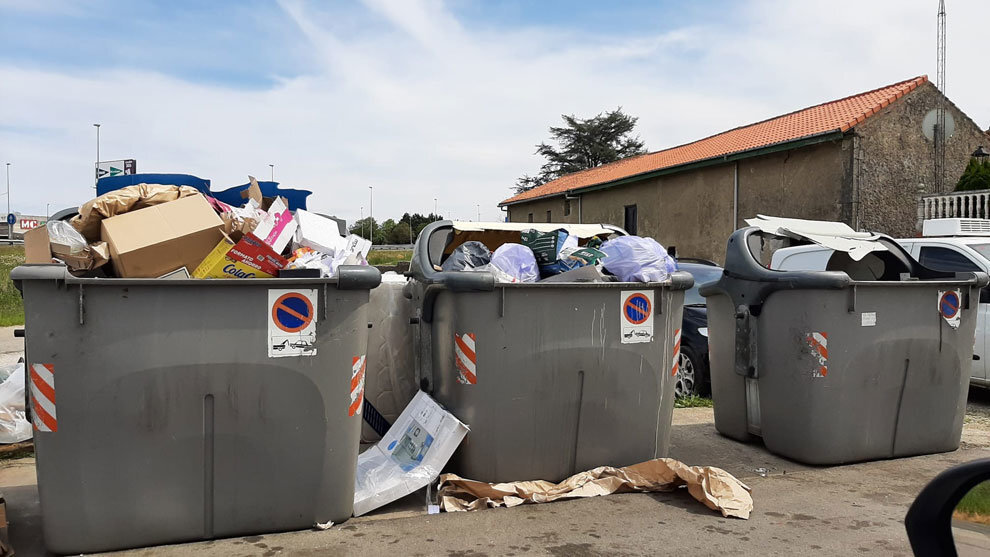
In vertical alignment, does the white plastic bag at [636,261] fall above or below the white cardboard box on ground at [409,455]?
above

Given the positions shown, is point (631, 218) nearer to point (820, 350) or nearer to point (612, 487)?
point (820, 350)

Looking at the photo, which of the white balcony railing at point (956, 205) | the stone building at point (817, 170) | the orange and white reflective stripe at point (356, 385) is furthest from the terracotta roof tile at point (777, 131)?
the orange and white reflective stripe at point (356, 385)

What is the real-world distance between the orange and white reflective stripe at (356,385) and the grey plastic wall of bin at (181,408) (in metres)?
0.05

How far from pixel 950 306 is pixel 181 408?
16.0 feet

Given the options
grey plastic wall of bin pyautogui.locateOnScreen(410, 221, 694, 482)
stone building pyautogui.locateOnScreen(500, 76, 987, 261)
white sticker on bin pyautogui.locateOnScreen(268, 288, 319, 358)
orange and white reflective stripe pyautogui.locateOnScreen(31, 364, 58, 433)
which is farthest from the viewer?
stone building pyautogui.locateOnScreen(500, 76, 987, 261)

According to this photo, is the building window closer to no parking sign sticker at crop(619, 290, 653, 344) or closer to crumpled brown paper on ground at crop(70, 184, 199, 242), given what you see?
no parking sign sticker at crop(619, 290, 653, 344)

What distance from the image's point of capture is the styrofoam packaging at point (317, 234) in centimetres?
419

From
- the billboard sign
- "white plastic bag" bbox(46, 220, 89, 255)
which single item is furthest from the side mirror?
the billboard sign

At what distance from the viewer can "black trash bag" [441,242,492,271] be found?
4559mm

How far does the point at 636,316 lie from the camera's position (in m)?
4.41

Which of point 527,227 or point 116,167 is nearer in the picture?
point 527,227

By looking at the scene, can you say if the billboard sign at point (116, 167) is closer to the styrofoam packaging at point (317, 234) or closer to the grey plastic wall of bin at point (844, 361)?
the styrofoam packaging at point (317, 234)

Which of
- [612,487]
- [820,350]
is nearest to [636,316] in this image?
[612,487]

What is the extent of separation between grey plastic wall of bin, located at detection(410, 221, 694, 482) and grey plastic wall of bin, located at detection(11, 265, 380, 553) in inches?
29.6
